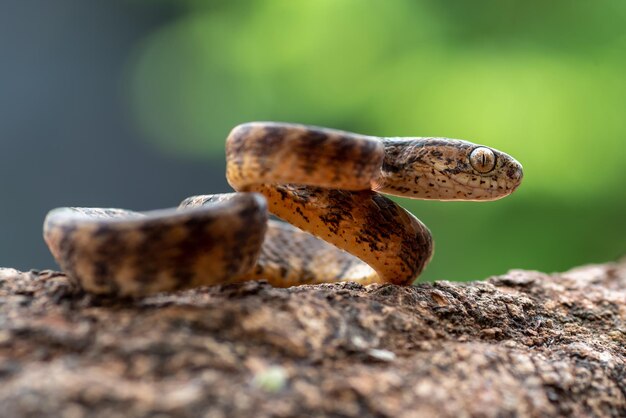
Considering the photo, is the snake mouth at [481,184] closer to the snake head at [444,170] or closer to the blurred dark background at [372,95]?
the snake head at [444,170]

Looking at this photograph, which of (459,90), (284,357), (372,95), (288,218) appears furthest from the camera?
(372,95)

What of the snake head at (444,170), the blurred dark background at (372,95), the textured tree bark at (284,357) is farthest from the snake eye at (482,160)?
the blurred dark background at (372,95)

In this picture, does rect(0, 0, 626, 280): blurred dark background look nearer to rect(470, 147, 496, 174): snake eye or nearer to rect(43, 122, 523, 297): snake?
rect(43, 122, 523, 297): snake

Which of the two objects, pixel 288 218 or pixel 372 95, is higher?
pixel 372 95

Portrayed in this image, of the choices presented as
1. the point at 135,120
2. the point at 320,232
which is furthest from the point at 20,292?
the point at 135,120

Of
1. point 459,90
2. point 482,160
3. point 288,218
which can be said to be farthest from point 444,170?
point 459,90

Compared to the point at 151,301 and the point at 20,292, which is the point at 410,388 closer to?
the point at 151,301

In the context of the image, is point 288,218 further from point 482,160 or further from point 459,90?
point 459,90
